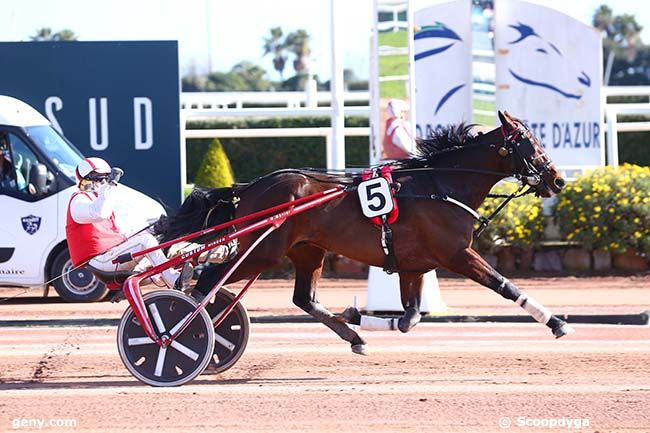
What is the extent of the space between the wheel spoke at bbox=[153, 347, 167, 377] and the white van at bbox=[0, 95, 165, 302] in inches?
215

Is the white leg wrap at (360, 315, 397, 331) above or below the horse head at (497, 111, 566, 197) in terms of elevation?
below

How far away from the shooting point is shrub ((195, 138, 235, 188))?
60.4 ft

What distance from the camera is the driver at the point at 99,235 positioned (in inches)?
330

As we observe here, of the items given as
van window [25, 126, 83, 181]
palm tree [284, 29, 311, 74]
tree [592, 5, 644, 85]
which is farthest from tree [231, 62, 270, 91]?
van window [25, 126, 83, 181]

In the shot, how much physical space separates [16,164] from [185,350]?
6.27 m

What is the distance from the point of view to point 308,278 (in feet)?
30.3

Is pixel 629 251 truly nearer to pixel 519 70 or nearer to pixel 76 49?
pixel 519 70

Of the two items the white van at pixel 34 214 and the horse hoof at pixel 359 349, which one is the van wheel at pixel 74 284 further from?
the horse hoof at pixel 359 349

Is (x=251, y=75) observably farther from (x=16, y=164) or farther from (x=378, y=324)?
(x=378, y=324)

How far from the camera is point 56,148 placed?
45.5 ft

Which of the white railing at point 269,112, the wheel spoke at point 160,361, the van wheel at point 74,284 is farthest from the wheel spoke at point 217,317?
the white railing at point 269,112

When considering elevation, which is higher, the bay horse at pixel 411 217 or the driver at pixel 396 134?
the driver at pixel 396 134

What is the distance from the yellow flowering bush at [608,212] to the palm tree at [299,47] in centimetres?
6246

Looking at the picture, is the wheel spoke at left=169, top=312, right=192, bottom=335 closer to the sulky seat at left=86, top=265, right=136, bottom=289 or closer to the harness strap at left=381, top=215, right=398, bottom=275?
the sulky seat at left=86, top=265, right=136, bottom=289
